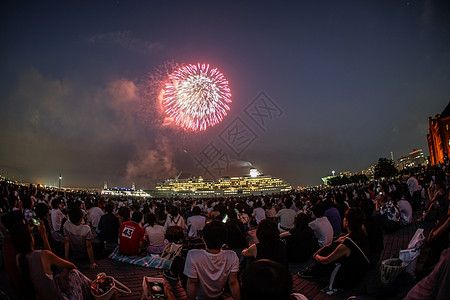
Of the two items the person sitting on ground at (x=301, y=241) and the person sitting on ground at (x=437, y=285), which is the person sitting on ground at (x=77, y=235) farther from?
the person sitting on ground at (x=437, y=285)

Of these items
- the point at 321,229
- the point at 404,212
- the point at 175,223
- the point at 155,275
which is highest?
the point at 175,223

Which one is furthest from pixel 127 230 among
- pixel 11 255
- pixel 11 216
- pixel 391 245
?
pixel 391 245

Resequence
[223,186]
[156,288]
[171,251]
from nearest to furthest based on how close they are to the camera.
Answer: [156,288] → [171,251] → [223,186]

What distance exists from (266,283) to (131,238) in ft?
17.7

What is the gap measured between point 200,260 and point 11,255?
2160mm

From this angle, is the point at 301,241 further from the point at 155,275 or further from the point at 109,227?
the point at 109,227

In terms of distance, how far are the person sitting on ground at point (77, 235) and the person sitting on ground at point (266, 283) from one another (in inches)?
201

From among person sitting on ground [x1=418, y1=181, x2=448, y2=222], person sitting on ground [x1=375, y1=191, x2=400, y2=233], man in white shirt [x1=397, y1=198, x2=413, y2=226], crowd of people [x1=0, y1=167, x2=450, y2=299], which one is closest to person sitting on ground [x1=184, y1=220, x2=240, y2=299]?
crowd of people [x1=0, y1=167, x2=450, y2=299]

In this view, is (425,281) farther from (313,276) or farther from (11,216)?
(11,216)

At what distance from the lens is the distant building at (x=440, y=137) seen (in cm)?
Result: 4684

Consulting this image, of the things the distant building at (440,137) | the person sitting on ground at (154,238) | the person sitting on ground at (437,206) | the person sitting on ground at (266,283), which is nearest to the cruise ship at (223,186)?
the distant building at (440,137)

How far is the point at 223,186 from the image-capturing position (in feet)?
355

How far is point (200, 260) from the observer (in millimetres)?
2822

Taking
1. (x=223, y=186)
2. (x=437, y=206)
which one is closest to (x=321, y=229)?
(x=437, y=206)
